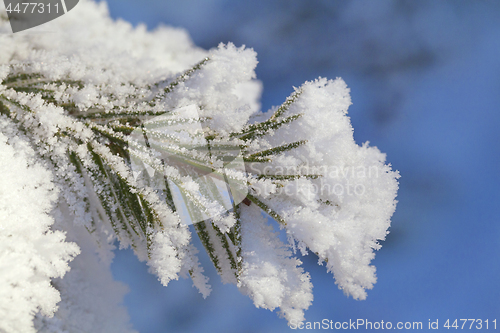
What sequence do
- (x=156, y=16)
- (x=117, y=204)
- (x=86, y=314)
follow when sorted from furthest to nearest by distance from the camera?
1. (x=156, y=16)
2. (x=86, y=314)
3. (x=117, y=204)

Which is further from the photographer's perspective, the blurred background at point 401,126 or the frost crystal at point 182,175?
the blurred background at point 401,126

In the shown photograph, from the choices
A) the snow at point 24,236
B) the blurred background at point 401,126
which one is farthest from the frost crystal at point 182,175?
the blurred background at point 401,126

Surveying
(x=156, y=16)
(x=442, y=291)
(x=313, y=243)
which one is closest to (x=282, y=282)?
(x=313, y=243)

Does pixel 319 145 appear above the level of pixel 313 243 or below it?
above

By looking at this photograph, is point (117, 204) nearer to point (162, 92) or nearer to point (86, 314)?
point (162, 92)

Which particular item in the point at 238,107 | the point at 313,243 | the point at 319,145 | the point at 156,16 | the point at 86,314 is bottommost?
the point at 86,314

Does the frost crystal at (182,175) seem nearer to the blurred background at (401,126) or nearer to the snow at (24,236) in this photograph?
the snow at (24,236)
